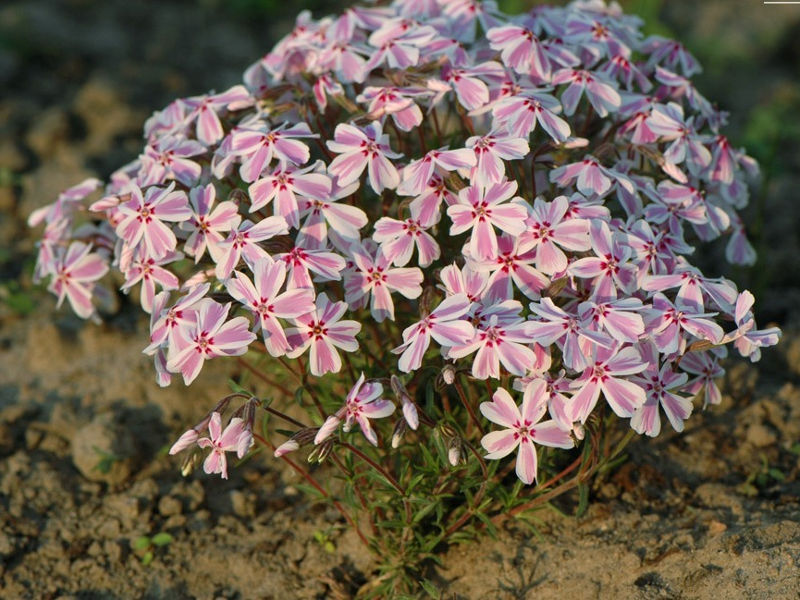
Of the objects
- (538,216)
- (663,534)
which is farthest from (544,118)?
(663,534)

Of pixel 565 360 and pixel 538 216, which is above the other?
pixel 538 216

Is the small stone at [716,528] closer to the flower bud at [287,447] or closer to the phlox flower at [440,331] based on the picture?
the phlox flower at [440,331]

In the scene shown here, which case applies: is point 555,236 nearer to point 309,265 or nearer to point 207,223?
point 309,265

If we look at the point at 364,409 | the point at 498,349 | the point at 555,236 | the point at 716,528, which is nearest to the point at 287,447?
the point at 364,409

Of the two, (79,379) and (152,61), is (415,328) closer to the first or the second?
(79,379)

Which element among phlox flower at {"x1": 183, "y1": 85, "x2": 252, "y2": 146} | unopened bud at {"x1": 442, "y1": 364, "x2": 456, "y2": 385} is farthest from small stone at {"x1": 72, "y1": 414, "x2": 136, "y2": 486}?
unopened bud at {"x1": 442, "y1": 364, "x2": 456, "y2": 385}
